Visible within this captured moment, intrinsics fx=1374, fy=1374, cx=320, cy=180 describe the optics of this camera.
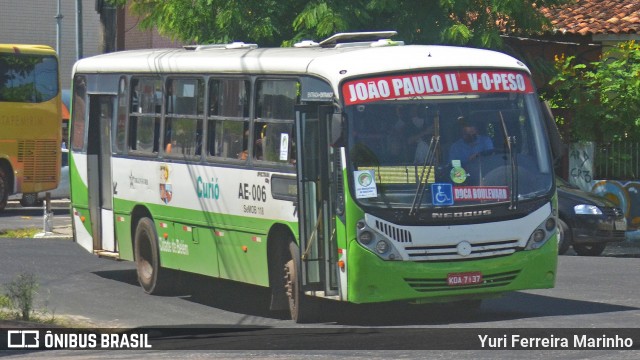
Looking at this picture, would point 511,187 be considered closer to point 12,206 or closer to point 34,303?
point 34,303

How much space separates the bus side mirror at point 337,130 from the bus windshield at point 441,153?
190 millimetres

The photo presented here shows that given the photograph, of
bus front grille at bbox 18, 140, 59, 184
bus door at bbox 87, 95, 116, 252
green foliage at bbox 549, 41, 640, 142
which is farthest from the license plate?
bus front grille at bbox 18, 140, 59, 184

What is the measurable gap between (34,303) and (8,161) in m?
17.1

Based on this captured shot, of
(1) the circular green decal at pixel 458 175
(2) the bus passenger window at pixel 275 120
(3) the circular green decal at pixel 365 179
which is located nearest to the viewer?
(3) the circular green decal at pixel 365 179

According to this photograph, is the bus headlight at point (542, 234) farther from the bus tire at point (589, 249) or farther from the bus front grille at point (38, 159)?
the bus front grille at point (38, 159)

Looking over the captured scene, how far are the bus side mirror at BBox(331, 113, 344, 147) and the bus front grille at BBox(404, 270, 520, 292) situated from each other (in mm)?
1394

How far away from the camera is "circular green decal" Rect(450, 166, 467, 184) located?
41.8ft

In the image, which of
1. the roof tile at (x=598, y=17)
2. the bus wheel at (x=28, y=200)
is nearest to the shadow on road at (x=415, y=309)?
the roof tile at (x=598, y=17)

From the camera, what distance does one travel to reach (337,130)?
12.5 m

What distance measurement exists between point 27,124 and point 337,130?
68.0 ft

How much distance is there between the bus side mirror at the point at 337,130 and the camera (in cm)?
1248

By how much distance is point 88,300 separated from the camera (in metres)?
15.8

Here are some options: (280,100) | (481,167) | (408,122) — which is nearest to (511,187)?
(481,167)

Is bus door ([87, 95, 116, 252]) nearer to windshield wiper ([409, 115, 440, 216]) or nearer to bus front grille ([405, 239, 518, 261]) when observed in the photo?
windshield wiper ([409, 115, 440, 216])
